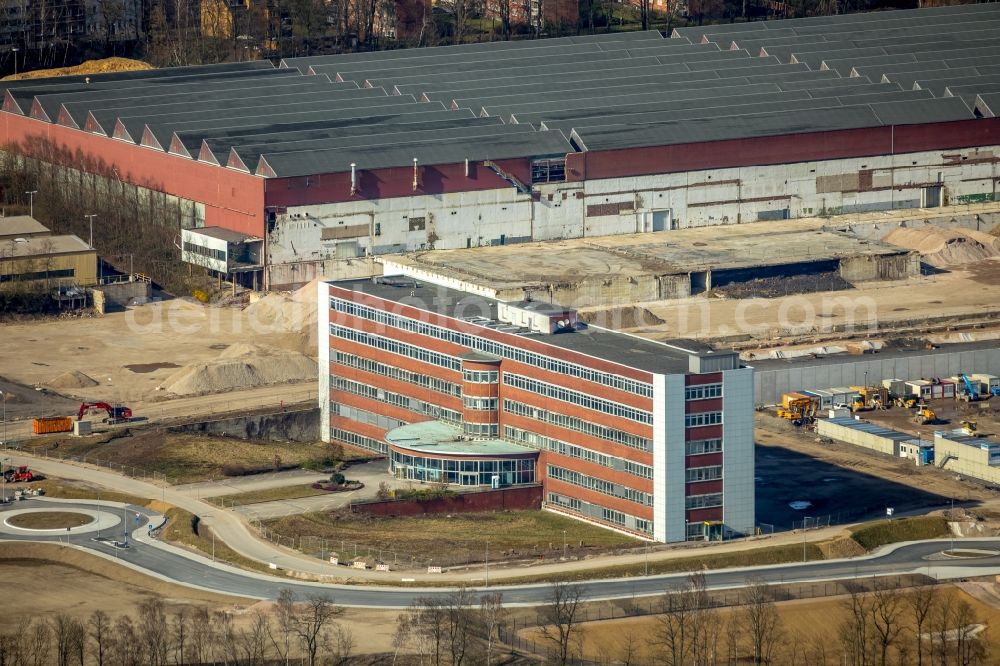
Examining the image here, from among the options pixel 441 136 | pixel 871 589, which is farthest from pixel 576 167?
pixel 871 589

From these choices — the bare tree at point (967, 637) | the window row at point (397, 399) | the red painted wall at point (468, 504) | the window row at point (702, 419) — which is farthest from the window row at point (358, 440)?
the bare tree at point (967, 637)

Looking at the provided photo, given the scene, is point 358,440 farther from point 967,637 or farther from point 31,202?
point 31,202

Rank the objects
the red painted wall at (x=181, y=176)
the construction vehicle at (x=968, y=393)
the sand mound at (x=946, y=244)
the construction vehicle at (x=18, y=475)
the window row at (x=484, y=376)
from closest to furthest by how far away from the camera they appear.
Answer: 1. the window row at (x=484, y=376)
2. the construction vehicle at (x=18, y=475)
3. the construction vehicle at (x=968, y=393)
4. the red painted wall at (x=181, y=176)
5. the sand mound at (x=946, y=244)

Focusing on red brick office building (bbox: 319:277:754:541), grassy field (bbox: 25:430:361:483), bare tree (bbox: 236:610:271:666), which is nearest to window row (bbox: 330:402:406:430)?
red brick office building (bbox: 319:277:754:541)

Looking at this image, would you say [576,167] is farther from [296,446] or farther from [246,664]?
[246,664]

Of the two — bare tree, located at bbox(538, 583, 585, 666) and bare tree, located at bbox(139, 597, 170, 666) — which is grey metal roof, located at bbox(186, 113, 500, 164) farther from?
bare tree, located at bbox(538, 583, 585, 666)

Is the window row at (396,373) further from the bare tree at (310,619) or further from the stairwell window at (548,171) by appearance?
the stairwell window at (548,171)

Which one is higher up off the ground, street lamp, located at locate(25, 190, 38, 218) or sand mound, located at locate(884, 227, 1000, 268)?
street lamp, located at locate(25, 190, 38, 218)
